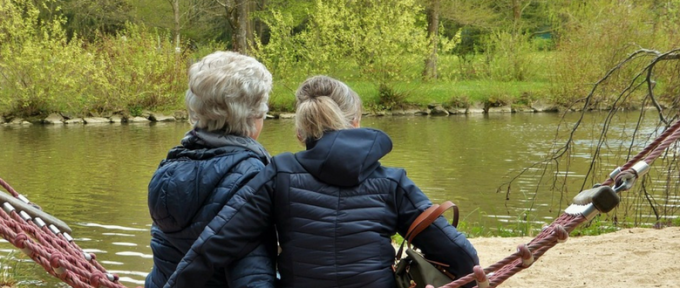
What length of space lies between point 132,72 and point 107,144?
23.8ft

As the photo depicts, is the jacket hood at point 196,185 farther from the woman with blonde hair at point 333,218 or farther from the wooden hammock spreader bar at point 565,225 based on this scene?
the wooden hammock spreader bar at point 565,225

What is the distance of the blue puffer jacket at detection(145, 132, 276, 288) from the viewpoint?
2.41 m

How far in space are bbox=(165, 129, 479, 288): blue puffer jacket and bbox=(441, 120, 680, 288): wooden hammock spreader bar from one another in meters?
0.08

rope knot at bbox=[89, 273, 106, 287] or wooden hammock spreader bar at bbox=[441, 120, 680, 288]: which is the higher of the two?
wooden hammock spreader bar at bbox=[441, 120, 680, 288]

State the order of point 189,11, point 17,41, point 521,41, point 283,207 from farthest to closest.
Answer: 1. point 189,11
2. point 521,41
3. point 17,41
4. point 283,207

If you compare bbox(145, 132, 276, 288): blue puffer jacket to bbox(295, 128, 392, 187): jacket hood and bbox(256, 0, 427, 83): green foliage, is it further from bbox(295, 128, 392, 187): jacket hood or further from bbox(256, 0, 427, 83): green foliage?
bbox(256, 0, 427, 83): green foliage

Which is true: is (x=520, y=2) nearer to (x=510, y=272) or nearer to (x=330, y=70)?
(x=330, y=70)

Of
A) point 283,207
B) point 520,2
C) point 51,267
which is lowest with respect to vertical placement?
point 51,267

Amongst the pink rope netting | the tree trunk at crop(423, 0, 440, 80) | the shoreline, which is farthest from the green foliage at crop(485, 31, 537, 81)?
the pink rope netting

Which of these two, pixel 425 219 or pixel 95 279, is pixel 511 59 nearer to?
pixel 95 279

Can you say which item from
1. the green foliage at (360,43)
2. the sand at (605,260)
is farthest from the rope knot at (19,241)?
the green foliage at (360,43)

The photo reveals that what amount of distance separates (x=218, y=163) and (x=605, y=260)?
4093 mm

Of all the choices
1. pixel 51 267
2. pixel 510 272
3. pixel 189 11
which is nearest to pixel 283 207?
pixel 510 272

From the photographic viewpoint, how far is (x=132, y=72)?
80.0 feet
